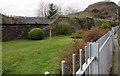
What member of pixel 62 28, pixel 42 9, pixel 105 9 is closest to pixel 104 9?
pixel 105 9

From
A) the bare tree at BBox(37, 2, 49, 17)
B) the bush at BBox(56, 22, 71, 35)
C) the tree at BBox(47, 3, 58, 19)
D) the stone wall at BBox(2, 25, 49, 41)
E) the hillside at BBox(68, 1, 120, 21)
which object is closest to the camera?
the stone wall at BBox(2, 25, 49, 41)

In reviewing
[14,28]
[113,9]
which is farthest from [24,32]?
[113,9]

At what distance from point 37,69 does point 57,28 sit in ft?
49.6

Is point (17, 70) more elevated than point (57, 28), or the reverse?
point (57, 28)

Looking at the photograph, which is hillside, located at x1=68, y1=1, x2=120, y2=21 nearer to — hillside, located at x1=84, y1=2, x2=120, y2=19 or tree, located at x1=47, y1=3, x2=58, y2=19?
hillside, located at x1=84, y1=2, x2=120, y2=19

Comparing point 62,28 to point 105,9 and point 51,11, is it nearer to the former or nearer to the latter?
point 51,11

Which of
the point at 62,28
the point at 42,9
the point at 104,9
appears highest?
the point at 104,9

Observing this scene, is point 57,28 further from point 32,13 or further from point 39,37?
point 32,13

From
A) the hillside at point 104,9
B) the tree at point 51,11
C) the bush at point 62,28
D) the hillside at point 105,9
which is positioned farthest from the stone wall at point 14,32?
the hillside at point 105,9

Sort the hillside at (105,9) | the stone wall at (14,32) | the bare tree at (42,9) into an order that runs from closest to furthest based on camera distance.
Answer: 1. the stone wall at (14,32)
2. the bare tree at (42,9)
3. the hillside at (105,9)

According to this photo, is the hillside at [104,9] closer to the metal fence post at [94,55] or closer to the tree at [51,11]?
the tree at [51,11]

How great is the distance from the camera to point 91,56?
5.74ft

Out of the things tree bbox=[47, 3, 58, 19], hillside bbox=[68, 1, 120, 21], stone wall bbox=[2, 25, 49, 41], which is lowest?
stone wall bbox=[2, 25, 49, 41]

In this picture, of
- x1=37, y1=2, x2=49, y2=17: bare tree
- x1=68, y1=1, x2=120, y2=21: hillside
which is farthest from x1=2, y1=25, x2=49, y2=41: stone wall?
x1=68, y1=1, x2=120, y2=21: hillside
